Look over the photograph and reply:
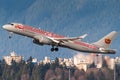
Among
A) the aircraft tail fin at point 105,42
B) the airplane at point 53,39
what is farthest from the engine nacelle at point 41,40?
the aircraft tail fin at point 105,42

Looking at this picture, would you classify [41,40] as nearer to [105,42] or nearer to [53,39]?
[53,39]

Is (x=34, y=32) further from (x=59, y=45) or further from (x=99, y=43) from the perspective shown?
(x=99, y=43)

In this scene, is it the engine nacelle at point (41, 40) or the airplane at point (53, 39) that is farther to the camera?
the airplane at point (53, 39)

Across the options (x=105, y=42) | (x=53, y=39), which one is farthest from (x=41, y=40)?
(x=105, y=42)

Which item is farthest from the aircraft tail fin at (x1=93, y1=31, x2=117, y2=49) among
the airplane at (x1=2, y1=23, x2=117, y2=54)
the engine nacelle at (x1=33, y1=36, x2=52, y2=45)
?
the engine nacelle at (x1=33, y1=36, x2=52, y2=45)

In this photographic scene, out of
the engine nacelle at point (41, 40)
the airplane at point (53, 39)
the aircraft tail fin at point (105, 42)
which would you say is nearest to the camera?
the engine nacelle at point (41, 40)

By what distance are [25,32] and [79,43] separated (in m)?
16.4

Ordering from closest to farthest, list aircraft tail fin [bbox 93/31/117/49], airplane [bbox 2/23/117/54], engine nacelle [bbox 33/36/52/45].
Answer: engine nacelle [bbox 33/36/52/45] < airplane [bbox 2/23/117/54] < aircraft tail fin [bbox 93/31/117/49]

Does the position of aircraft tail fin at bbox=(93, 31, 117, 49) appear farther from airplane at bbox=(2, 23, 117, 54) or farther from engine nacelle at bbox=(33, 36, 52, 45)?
engine nacelle at bbox=(33, 36, 52, 45)

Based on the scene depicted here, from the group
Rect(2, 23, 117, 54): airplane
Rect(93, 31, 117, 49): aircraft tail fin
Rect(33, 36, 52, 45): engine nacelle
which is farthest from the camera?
Rect(93, 31, 117, 49): aircraft tail fin

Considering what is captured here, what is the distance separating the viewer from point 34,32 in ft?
524

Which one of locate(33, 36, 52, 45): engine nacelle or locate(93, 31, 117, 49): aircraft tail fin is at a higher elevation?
locate(93, 31, 117, 49): aircraft tail fin

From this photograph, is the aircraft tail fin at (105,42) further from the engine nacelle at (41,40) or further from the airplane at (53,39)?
the engine nacelle at (41,40)

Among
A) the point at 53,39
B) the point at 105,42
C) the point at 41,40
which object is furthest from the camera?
the point at 105,42
